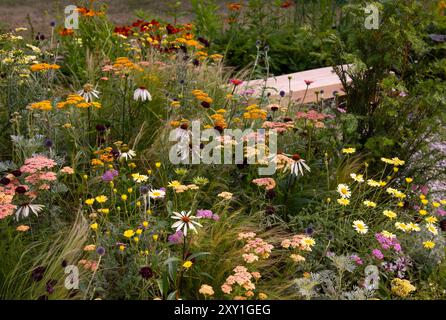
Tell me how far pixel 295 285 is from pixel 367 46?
6.23 ft

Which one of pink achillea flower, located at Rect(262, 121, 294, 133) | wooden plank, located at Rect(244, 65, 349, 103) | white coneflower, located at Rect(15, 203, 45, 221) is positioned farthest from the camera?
wooden plank, located at Rect(244, 65, 349, 103)

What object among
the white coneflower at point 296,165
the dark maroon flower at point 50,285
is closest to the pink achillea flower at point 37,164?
the dark maroon flower at point 50,285

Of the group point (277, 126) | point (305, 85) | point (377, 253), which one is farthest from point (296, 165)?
point (305, 85)

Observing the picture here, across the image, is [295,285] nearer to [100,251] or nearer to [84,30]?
[100,251]

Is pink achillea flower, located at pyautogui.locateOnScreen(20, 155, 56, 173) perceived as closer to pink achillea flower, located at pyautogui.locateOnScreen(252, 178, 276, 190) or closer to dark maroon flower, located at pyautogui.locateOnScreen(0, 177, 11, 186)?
dark maroon flower, located at pyautogui.locateOnScreen(0, 177, 11, 186)

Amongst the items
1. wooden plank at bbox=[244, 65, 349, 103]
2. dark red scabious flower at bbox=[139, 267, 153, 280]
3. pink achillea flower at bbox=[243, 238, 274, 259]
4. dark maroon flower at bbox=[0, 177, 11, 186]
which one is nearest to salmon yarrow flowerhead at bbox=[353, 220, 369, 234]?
pink achillea flower at bbox=[243, 238, 274, 259]

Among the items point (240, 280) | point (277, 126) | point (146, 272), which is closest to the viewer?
point (146, 272)

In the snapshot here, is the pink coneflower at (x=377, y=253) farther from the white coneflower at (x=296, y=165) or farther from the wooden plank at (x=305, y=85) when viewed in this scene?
the wooden plank at (x=305, y=85)

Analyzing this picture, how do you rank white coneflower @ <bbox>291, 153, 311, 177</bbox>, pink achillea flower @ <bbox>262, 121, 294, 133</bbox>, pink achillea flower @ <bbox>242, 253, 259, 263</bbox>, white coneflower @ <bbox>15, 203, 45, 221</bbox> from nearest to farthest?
pink achillea flower @ <bbox>242, 253, 259, 263</bbox>
white coneflower @ <bbox>15, 203, 45, 221</bbox>
white coneflower @ <bbox>291, 153, 311, 177</bbox>
pink achillea flower @ <bbox>262, 121, 294, 133</bbox>

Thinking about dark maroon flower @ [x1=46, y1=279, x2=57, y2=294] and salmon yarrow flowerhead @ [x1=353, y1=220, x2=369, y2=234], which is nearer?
dark maroon flower @ [x1=46, y1=279, x2=57, y2=294]

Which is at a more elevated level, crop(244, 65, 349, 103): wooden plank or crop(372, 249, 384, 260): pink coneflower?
crop(372, 249, 384, 260): pink coneflower

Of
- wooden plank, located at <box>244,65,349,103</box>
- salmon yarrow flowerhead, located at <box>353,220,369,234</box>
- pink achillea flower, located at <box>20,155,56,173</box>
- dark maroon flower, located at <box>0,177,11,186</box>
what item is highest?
pink achillea flower, located at <box>20,155,56,173</box>


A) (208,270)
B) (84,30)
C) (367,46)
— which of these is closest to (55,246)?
(208,270)

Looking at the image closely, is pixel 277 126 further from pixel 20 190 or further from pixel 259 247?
pixel 20 190
